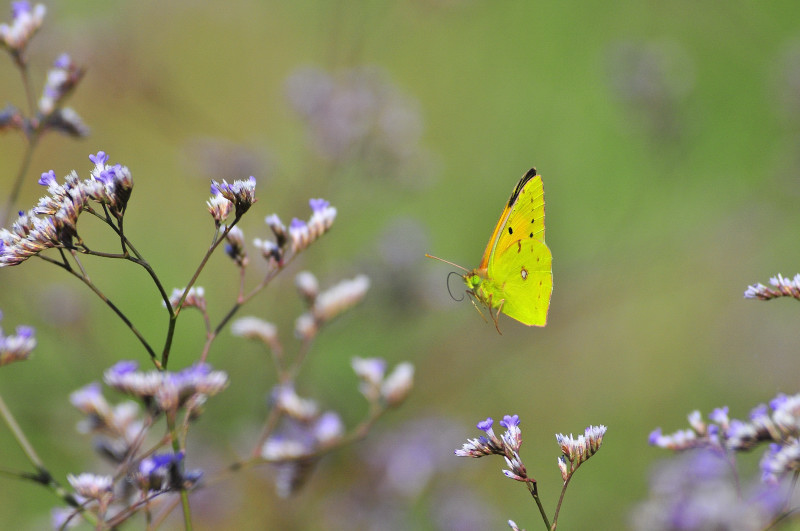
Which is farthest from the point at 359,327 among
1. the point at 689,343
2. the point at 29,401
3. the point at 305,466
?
the point at 689,343

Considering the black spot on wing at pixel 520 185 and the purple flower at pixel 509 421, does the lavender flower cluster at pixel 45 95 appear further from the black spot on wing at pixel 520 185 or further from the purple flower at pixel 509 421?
the purple flower at pixel 509 421

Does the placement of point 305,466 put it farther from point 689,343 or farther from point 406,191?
point 689,343

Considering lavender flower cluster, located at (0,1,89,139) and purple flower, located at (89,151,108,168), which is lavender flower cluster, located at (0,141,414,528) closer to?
purple flower, located at (89,151,108,168)

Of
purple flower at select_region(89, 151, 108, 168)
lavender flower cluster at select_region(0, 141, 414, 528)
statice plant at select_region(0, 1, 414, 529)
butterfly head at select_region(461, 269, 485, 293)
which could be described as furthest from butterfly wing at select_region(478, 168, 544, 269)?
purple flower at select_region(89, 151, 108, 168)

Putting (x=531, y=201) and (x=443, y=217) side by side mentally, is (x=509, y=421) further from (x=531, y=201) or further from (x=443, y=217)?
(x=443, y=217)

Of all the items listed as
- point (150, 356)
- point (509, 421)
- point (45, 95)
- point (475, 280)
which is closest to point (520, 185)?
point (475, 280)
